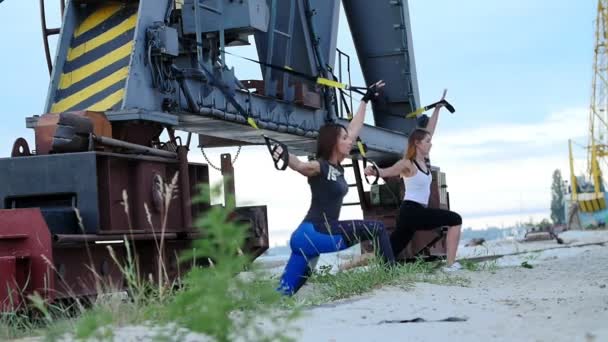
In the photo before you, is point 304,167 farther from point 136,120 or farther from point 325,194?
point 136,120

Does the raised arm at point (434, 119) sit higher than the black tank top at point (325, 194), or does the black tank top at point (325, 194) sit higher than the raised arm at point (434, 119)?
the raised arm at point (434, 119)

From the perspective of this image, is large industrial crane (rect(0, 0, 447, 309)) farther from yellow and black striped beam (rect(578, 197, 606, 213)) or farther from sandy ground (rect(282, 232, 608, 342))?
yellow and black striped beam (rect(578, 197, 606, 213))

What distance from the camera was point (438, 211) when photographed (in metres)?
11.9

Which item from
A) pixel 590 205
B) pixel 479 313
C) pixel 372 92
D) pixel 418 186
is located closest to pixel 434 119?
pixel 418 186

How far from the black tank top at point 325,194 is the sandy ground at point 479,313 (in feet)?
2.59

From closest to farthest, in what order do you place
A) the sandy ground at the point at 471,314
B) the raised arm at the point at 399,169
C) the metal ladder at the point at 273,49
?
the sandy ground at the point at 471,314, the raised arm at the point at 399,169, the metal ladder at the point at 273,49

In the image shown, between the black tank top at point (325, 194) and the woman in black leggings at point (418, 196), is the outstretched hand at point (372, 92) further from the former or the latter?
the woman in black leggings at point (418, 196)

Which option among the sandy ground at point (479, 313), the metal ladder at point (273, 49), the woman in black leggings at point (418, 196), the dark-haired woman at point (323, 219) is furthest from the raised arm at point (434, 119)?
the dark-haired woman at point (323, 219)

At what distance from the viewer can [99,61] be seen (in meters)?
10.1

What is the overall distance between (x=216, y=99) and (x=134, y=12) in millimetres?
1188

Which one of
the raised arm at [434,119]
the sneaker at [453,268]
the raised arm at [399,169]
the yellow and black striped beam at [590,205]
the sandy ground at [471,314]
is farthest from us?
the yellow and black striped beam at [590,205]

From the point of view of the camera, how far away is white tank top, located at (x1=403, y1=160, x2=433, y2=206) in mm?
11820

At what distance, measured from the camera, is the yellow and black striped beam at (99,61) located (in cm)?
987

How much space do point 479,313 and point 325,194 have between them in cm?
237
